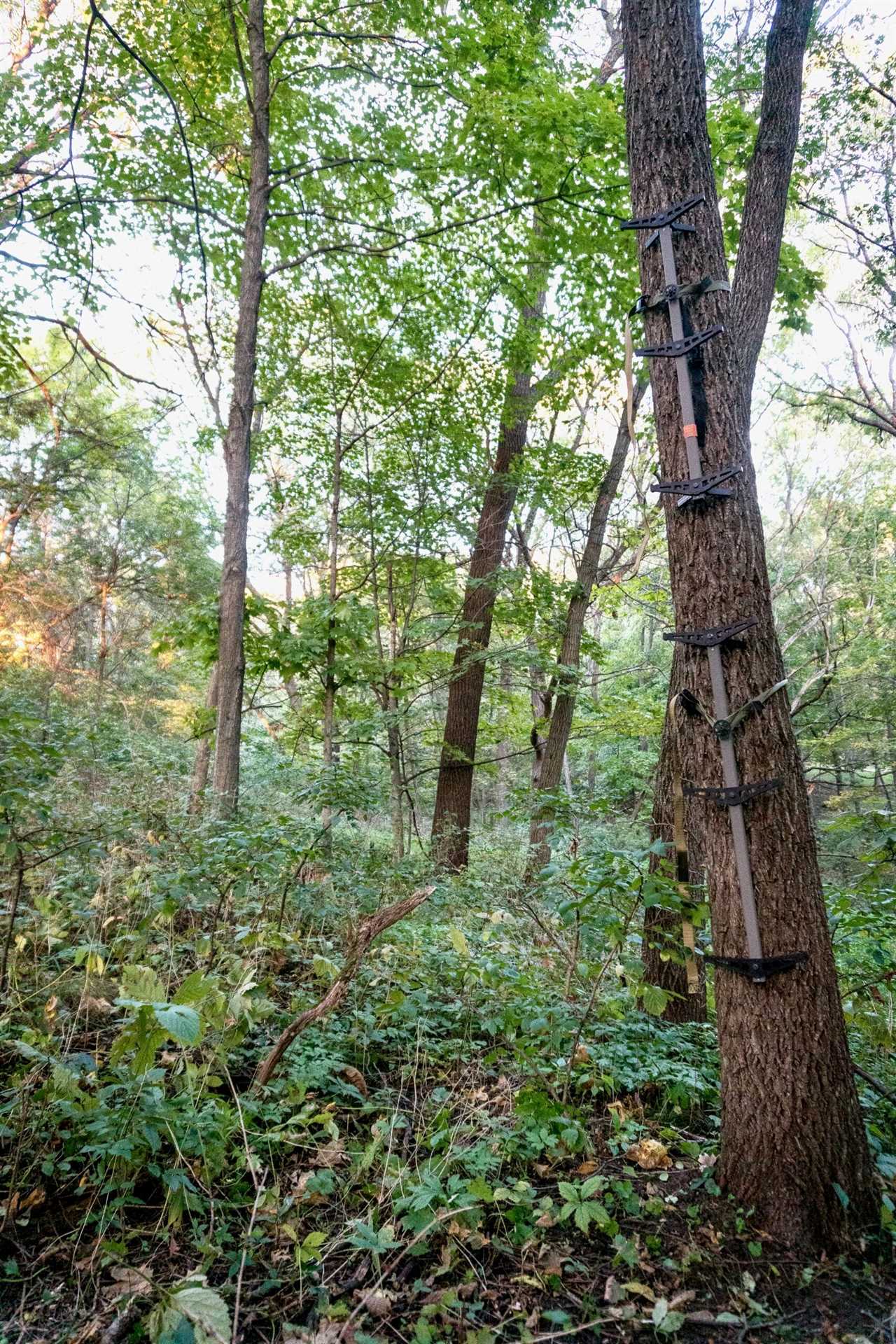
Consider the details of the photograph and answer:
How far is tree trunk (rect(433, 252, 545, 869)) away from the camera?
8859mm

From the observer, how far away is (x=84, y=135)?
6934 mm

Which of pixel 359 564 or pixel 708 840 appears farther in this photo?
pixel 359 564

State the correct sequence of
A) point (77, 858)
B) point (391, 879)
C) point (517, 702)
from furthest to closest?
point (517, 702) → point (391, 879) → point (77, 858)

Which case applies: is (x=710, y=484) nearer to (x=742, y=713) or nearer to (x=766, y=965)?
(x=742, y=713)

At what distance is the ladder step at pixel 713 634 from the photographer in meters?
2.43

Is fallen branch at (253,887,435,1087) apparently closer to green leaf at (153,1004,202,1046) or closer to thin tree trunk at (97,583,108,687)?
green leaf at (153,1004,202,1046)

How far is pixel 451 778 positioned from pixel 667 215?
288 inches

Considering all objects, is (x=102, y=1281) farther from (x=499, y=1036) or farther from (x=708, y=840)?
(x=708, y=840)

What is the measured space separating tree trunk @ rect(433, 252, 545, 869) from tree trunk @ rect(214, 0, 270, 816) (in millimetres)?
3058

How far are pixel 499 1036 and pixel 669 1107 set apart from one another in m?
0.82

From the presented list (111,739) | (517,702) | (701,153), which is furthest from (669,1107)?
(517,702)

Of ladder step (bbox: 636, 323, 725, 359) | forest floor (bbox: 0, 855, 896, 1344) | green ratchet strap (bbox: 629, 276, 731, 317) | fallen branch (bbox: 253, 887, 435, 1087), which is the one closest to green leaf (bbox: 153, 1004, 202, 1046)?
forest floor (bbox: 0, 855, 896, 1344)

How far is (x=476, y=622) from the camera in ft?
29.1

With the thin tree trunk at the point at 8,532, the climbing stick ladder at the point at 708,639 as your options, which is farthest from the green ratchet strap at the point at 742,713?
the thin tree trunk at the point at 8,532
